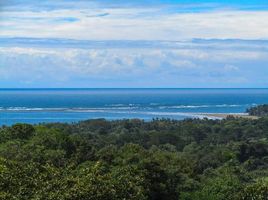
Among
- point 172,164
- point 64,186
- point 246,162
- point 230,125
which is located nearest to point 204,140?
point 230,125

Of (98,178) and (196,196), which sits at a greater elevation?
(98,178)

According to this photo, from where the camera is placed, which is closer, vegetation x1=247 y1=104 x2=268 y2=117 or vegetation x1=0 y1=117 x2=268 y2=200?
vegetation x1=0 y1=117 x2=268 y2=200

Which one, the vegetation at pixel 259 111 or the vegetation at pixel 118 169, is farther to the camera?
the vegetation at pixel 259 111

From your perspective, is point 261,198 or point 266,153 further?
point 266,153

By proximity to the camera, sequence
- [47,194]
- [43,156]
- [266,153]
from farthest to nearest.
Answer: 1. [266,153]
2. [43,156]
3. [47,194]

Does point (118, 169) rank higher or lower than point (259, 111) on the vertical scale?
higher

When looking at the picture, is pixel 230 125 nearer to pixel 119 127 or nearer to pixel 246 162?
pixel 119 127

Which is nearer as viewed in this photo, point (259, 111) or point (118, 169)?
point (118, 169)

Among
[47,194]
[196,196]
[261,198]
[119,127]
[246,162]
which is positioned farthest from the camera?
[119,127]
